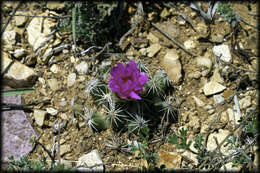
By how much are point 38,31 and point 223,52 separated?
82.7 inches

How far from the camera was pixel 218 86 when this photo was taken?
300 cm

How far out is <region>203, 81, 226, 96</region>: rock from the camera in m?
2.98

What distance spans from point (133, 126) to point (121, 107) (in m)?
0.21

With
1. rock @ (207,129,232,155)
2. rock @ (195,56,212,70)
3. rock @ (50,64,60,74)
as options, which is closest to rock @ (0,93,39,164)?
rock @ (50,64,60,74)

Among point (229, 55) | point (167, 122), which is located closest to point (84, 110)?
point (167, 122)

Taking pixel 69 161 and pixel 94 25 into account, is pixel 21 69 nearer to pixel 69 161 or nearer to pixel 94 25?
pixel 94 25

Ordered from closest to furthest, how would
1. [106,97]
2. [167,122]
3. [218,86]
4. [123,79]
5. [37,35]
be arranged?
[123,79], [106,97], [167,122], [218,86], [37,35]

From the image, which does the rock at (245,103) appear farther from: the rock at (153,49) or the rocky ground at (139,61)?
the rock at (153,49)

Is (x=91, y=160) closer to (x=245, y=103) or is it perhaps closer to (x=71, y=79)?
(x=71, y=79)

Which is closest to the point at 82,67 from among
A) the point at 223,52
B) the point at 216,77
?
the point at 216,77

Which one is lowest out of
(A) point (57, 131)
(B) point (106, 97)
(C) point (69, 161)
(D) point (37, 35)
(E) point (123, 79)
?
(C) point (69, 161)

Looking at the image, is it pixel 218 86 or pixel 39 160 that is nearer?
pixel 39 160

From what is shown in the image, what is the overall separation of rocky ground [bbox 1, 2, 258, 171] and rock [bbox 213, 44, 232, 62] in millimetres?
10

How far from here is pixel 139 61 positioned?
279 cm
